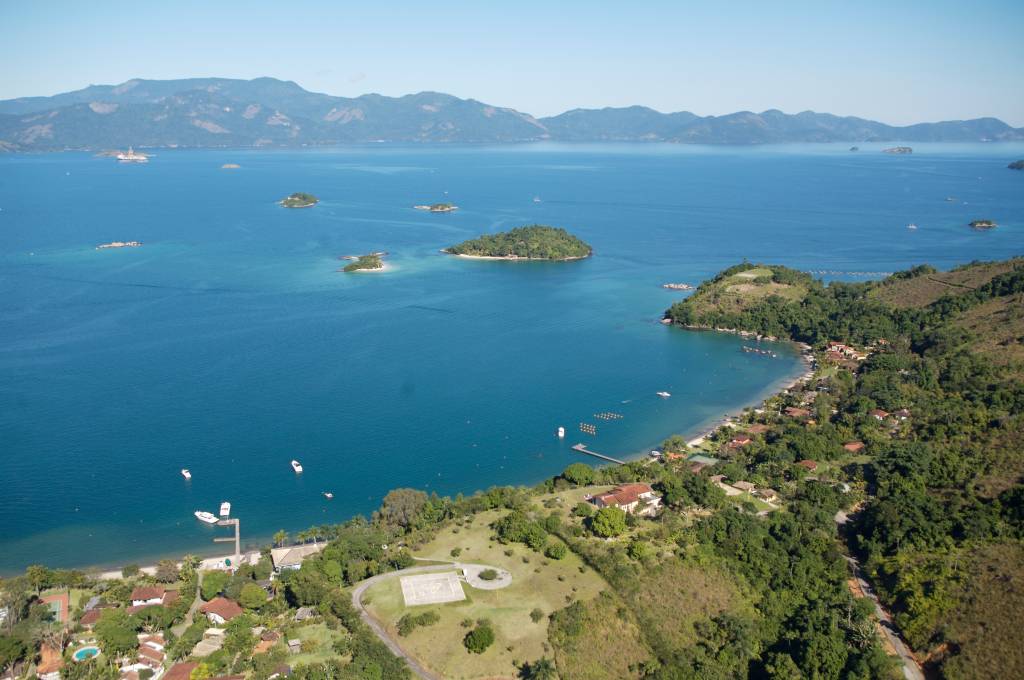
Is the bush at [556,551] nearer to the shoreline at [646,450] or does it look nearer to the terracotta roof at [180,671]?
the shoreline at [646,450]

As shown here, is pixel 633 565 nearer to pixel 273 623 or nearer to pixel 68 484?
pixel 273 623

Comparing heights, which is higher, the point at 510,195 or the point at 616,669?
the point at 510,195

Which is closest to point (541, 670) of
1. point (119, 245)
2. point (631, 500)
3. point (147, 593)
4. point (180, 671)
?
point (631, 500)

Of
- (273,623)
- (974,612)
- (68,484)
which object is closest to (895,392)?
(974,612)

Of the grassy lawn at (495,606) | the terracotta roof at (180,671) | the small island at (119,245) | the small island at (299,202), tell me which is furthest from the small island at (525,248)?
the terracotta roof at (180,671)

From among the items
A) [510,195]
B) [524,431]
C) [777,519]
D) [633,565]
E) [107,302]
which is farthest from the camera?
[510,195]

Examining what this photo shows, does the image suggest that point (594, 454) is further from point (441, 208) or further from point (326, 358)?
point (441, 208)
